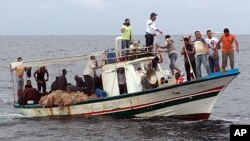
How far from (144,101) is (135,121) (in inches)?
34.0

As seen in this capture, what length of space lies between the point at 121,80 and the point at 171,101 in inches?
91.2

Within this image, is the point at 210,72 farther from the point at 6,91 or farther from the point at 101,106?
the point at 6,91

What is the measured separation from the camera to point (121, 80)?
22203 millimetres

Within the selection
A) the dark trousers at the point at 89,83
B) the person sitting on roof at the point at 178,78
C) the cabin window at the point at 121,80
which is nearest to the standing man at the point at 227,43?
the person sitting on roof at the point at 178,78

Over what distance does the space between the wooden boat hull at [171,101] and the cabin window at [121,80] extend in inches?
27.0

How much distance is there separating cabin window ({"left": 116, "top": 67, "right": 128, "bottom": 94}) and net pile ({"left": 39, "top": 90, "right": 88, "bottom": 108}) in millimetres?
1474

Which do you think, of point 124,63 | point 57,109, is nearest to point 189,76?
point 124,63

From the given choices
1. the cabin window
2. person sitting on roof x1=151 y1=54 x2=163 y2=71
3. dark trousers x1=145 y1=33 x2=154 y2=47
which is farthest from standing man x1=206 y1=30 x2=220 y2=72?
the cabin window

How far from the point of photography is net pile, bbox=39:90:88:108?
881 inches

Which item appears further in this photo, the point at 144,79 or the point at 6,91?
the point at 6,91

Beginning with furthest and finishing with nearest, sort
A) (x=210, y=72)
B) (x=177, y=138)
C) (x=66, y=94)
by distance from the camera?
(x=66, y=94), (x=210, y=72), (x=177, y=138)

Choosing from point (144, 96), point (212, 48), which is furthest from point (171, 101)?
point (212, 48)

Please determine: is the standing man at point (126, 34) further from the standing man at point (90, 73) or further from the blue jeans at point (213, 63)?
the blue jeans at point (213, 63)

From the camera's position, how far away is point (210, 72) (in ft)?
69.5
